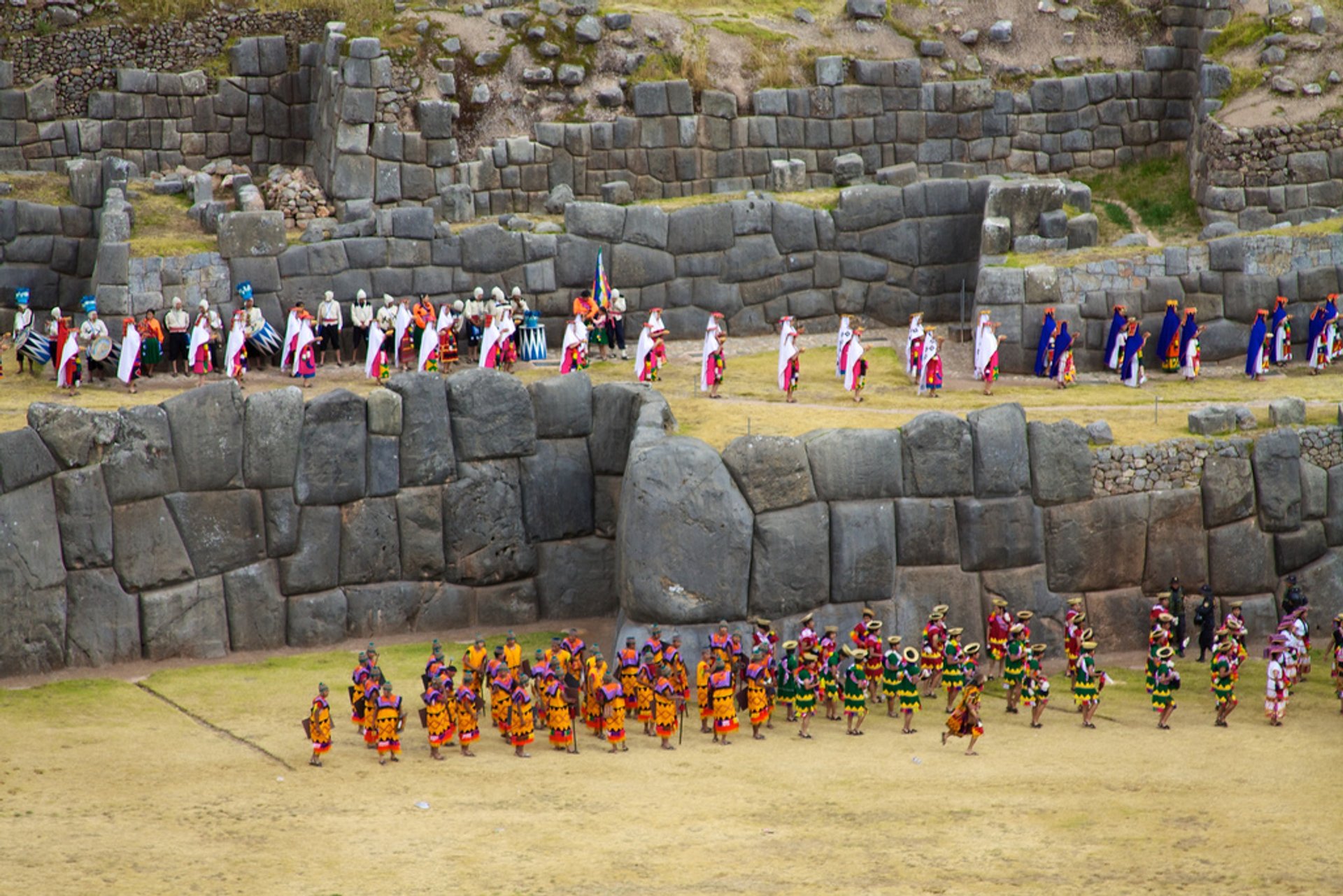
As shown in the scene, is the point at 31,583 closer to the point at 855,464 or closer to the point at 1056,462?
the point at 855,464

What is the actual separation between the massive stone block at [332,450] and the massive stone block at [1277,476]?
12658mm

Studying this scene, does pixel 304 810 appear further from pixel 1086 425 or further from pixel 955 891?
pixel 1086 425

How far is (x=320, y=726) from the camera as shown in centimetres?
2083

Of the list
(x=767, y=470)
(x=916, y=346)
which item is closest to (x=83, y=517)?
(x=767, y=470)

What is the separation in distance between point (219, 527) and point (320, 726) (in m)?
5.46

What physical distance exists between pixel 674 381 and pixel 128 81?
45.0 feet

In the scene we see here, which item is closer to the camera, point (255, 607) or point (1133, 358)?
point (255, 607)

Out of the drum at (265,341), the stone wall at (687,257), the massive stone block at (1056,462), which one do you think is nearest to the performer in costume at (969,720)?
the massive stone block at (1056,462)

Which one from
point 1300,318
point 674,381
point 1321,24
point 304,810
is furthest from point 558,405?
point 1321,24

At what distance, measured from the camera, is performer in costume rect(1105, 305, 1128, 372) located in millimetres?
31672

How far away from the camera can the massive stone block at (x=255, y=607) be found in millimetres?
25578

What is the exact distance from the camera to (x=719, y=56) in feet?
124

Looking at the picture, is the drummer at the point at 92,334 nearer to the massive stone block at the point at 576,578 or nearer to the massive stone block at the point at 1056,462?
the massive stone block at the point at 576,578

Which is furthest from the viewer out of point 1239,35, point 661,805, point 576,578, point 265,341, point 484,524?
point 1239,35
